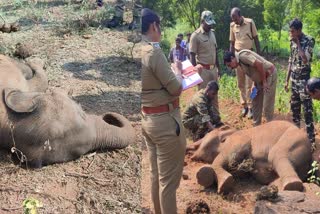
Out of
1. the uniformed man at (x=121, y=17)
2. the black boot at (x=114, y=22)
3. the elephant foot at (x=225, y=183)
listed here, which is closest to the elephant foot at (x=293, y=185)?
the elephant foot at (x=225, y=183)

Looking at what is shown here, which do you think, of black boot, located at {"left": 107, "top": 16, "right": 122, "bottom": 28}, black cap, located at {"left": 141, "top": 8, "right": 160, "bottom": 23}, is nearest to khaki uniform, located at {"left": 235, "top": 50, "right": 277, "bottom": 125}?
black cap, located at {"left": 141, "top": 8, "right": 160, "bottom": 23}

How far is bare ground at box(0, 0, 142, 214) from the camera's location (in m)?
3.81

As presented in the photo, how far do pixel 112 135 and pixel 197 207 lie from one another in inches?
38.8

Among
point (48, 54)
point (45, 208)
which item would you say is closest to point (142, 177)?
point (45, 208)

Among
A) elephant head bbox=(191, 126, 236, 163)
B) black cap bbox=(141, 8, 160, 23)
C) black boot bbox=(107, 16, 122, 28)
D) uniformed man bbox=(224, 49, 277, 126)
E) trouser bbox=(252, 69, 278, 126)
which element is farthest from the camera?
black boot bbox=(107, 16, 122, 28)

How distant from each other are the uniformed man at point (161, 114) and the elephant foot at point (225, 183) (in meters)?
1.09

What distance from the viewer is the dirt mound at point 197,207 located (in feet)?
13.5

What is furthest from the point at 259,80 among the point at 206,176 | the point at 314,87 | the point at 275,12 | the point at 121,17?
the point at 275,12

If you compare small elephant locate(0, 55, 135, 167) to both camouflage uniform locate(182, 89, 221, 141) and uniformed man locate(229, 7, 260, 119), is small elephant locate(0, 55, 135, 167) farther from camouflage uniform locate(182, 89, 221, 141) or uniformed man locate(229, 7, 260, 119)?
uniformed man locate(229, 7, 260, 119)

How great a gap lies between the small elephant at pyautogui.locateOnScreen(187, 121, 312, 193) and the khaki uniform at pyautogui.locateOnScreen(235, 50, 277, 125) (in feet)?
3.17

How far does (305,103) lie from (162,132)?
2.94 meters

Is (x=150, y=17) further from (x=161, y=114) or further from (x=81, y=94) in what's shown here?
(x=81, y=94)

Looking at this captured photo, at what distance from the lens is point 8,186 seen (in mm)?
3891

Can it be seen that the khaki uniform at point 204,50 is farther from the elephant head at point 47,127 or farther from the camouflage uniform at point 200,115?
the elephant head at point 47,127
